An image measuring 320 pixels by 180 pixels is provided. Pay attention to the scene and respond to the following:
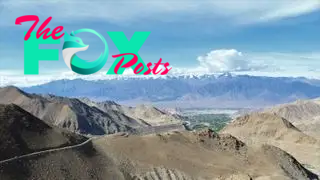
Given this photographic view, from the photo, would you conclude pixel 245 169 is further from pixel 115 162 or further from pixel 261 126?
pixel 261 126

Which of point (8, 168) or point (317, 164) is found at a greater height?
Answer: point (8, 168)

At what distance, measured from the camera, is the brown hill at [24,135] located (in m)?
86.9

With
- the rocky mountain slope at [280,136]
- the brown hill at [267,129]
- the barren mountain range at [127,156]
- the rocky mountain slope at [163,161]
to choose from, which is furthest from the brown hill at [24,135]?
the brown hill at [267,129]

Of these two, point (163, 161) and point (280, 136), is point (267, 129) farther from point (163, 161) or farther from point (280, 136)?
point (163, 161)

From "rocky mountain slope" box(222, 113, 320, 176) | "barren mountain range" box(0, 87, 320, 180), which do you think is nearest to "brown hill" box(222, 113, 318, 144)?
"rocky mountain slope" box(222, 113, 320, 176)

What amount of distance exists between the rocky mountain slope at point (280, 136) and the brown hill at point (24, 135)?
7405 centimetres

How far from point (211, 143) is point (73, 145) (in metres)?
37.7

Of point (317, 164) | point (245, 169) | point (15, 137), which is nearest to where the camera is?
point (15, 137)

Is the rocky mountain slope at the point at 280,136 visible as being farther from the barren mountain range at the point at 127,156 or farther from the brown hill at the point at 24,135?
the brown hill at the point at 24,135

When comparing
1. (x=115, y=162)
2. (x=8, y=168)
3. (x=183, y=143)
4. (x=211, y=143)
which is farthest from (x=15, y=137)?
(x=211, y=143)

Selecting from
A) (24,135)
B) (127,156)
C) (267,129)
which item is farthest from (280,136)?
(24,135)

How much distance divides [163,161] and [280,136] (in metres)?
83.7

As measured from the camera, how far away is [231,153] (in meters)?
120

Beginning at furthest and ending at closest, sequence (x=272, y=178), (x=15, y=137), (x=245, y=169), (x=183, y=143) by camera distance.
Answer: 1. (x=183, y=143)
2. (x=245, y=169)
3. (x=272, y=178)
4. (x=15, y=137)
